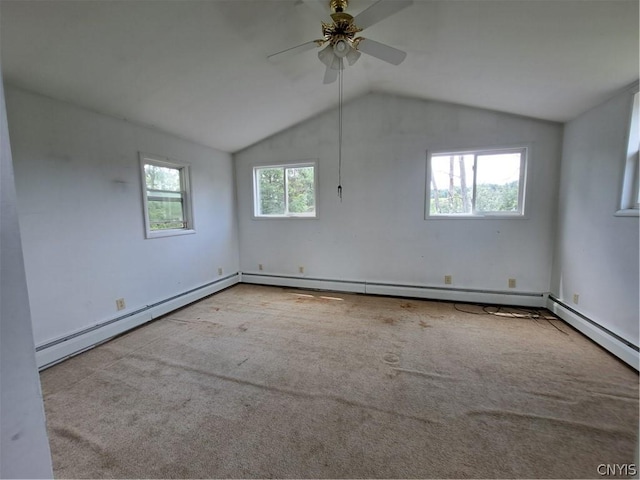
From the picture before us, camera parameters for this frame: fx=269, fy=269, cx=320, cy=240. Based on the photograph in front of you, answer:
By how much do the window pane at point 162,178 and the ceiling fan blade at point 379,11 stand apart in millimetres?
2938

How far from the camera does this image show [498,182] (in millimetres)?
3607

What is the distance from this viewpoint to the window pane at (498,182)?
355cm

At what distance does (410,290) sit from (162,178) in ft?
12.6

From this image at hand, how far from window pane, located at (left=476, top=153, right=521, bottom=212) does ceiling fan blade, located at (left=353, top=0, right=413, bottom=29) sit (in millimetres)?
2508

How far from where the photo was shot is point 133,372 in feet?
7.44

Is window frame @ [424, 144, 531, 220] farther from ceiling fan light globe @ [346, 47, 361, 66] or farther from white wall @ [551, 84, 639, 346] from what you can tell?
ceiling fan light globe @ [346, 47, 361, 66]

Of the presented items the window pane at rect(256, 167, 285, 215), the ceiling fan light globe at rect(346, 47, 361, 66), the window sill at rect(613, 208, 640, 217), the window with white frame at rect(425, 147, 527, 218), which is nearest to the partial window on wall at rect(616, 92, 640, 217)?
the window sill at rect(613, 208, 640, 217)

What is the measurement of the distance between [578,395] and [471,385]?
71 centimetres

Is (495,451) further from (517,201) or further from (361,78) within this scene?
(361,78)

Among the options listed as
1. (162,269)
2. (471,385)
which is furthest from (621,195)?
(162,269)

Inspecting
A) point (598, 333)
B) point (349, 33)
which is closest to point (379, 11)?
point (349, 33)

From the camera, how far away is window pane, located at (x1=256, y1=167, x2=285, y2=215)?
15.4ft

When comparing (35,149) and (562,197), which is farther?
(562,197)

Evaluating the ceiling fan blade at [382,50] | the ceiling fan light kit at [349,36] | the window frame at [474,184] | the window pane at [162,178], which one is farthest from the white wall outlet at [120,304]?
the window frame at [474,184]
